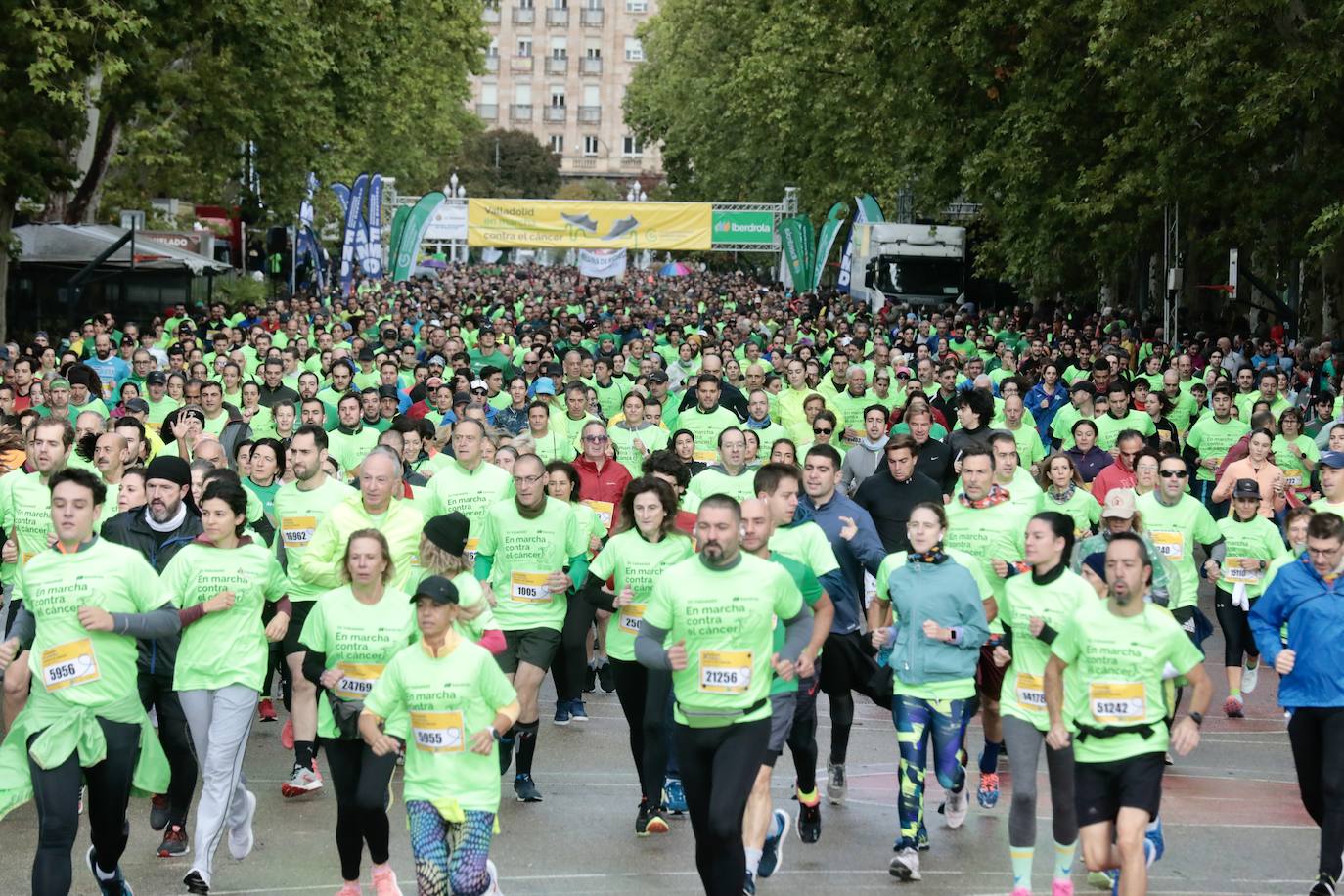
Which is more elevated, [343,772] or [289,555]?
[289,555]

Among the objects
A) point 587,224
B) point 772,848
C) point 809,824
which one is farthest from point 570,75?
point 772,848

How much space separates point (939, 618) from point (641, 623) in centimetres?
134

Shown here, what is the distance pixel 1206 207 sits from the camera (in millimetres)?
27047

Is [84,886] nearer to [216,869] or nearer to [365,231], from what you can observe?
[216,869]

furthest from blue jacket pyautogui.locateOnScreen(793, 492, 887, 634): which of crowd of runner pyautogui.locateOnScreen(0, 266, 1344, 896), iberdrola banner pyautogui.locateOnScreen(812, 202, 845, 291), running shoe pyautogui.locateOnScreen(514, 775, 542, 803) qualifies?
iberdrola banner pyautogui.locateOnScreen(812, 202, 845, 291)

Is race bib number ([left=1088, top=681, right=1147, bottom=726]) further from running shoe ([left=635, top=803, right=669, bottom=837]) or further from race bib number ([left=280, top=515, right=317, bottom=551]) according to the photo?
race bib number ([left=280, top=515, right=317, bottom=551])

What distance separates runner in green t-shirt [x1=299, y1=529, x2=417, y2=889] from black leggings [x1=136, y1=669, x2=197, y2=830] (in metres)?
1.05

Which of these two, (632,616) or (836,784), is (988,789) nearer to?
(836,784)

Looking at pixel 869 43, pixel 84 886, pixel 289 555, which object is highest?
pixel 869 43

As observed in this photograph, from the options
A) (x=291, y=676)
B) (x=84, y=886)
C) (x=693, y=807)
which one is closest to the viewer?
(x=693, y=807)

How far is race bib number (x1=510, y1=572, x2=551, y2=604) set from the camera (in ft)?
32.7

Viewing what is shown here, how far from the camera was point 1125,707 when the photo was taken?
759 centimetres

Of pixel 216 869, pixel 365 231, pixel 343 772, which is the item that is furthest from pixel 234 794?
pixel 365 231

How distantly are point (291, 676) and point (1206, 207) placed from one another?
64.7ft
